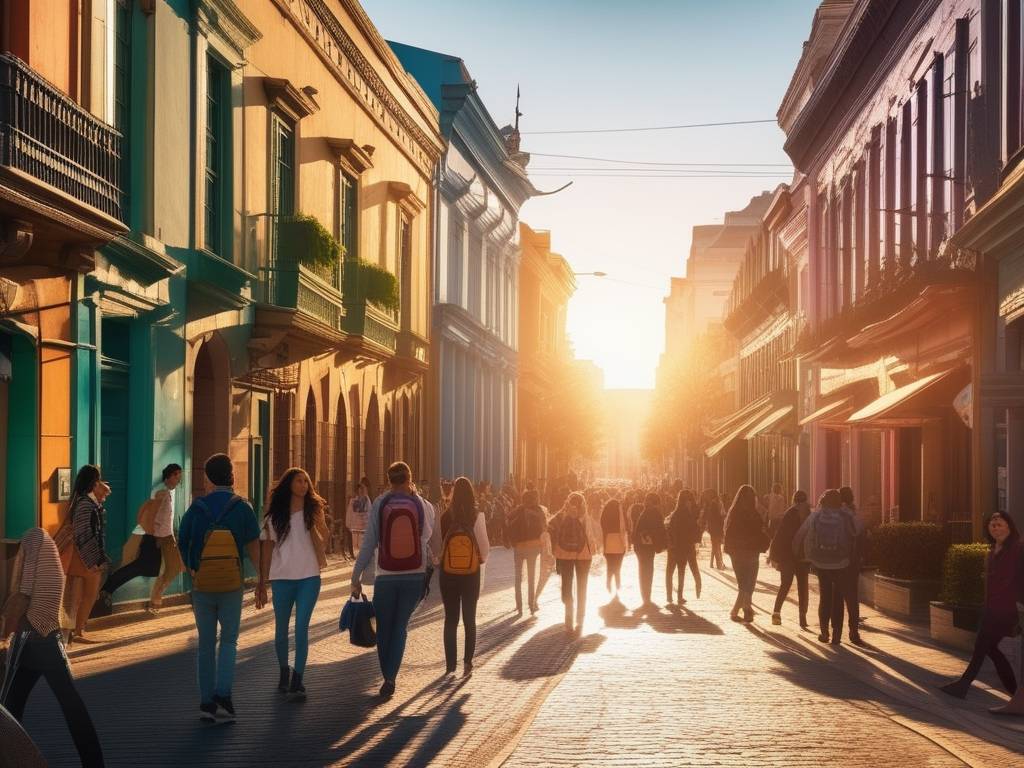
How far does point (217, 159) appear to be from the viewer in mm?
24000

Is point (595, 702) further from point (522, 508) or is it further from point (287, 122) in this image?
point (287, 122)

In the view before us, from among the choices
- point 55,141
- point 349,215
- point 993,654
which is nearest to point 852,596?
point 993,654

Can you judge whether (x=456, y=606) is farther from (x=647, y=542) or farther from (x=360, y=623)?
(x=647, y=542)

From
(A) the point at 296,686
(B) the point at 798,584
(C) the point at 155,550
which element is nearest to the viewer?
(A) the point at 296,686

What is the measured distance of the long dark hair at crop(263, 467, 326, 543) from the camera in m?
12.3

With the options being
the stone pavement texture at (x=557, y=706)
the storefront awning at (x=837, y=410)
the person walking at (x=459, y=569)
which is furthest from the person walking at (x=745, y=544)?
the storefront awning at (x=837, y=410)

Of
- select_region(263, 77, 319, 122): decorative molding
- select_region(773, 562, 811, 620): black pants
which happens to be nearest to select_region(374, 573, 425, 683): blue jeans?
select_region(773, 562, 811, 620): black pants

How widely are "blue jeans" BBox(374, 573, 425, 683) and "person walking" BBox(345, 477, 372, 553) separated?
1864 centimetres

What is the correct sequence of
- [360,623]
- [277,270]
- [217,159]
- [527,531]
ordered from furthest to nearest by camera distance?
[277,270], [217,159], [527,531], [360,623]

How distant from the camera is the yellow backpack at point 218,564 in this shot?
1096 cm

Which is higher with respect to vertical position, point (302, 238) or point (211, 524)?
point (302, 238)

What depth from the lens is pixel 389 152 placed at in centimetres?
3788

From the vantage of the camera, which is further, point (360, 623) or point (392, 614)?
point (392, 614)

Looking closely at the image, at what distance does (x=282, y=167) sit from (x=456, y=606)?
1521cm
